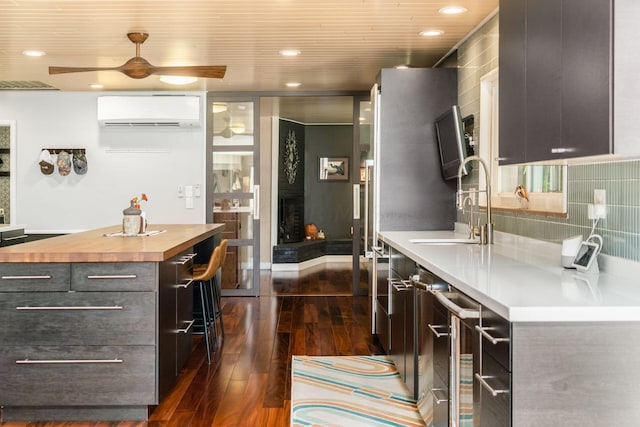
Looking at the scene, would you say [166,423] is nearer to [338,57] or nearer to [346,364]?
[346,364]

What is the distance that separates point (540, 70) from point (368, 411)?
6.45ft

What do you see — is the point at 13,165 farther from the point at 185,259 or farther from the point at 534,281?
the point at 534,281

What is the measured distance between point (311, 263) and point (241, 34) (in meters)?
5.65

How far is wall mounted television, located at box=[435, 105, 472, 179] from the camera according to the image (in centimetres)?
383

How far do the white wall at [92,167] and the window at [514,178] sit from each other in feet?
12.1

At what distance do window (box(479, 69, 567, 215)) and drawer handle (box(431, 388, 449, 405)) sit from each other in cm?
101

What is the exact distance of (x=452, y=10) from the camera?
3.65m

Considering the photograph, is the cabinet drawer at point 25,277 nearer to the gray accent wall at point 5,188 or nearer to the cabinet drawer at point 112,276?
the cabinet drawer at point 112,276

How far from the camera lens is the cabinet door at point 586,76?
5.44ft

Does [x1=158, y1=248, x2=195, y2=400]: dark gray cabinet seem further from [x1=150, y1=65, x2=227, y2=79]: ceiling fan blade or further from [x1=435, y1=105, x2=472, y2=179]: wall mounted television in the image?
[x1=435, y1=105, x2=472, y2=179]: wall mounted television

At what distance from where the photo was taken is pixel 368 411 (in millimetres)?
3137

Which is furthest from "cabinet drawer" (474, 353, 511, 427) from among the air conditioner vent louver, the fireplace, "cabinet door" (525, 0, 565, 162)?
the fireplace

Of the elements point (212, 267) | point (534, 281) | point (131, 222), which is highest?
point (131, 222)

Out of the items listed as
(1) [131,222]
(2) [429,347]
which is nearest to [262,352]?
(1) [131,222]
